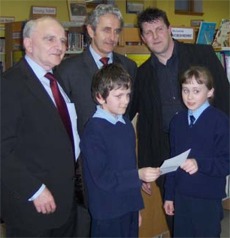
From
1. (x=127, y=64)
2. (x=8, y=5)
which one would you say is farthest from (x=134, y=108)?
(x=8, y=5)

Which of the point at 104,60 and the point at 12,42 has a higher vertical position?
the point at 12,42

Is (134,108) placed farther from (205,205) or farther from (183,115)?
(205,205)

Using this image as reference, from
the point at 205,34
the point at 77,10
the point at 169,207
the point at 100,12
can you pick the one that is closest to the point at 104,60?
the point at 100,12

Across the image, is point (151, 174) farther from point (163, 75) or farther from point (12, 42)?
point (12, 42)

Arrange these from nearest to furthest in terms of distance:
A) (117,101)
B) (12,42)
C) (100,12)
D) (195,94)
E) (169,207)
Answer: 1. (117,101)
2. (195,94)
3. (169,207)
4. (100,12)
5. (12,42)

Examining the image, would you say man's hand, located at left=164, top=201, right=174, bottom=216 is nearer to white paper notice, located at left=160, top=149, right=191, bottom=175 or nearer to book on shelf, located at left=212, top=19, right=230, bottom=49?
white paper notice, located at left=160, top=149, right=191, bottom=175

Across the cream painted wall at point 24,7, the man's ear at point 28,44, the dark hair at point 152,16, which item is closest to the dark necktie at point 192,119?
the dark hair at point 152,16

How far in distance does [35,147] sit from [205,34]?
304cm

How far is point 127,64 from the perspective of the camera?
2467 mm

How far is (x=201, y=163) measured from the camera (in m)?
1.84

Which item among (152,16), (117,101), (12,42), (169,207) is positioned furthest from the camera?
(12,42)

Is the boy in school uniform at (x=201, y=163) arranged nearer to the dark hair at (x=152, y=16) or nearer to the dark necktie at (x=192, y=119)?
→ the dark necktie at (x=192, y=119)

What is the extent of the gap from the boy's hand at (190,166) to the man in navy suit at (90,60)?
24.8 inches

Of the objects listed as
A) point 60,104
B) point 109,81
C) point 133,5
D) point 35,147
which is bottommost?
point 35,147
